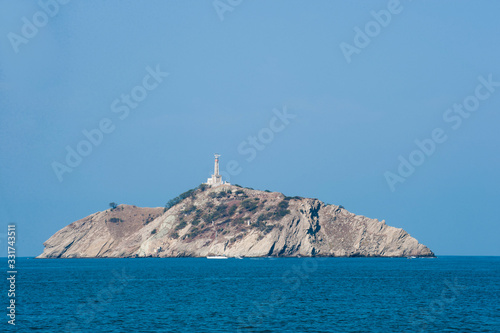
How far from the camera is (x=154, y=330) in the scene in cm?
4678

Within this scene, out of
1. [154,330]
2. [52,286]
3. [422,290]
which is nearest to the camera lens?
[154,330]

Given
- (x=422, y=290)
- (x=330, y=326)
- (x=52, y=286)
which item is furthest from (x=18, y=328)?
(x=422, y=290)

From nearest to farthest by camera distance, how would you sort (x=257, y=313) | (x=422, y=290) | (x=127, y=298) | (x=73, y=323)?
1. (x=73, y=323)
2. (x=257, y=313)
3. (x=127, y=298)
4. (x=422, y=290)

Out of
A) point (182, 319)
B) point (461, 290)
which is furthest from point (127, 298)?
point (461, 290)

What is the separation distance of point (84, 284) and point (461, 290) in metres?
52.7

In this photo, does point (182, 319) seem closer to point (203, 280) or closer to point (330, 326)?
point (330, 326)

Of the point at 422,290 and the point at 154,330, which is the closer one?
the point at 154,330

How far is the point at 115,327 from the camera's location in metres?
48.2

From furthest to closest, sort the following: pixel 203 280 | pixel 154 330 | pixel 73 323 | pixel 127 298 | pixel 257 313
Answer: pixel 203 280 < pixel 127 298 < pixel 257 313 < pixel 73 323 < pixel 154 330

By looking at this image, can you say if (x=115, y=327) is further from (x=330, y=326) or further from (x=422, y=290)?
(x=422, y=290)

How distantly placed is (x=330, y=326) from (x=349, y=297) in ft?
71.6

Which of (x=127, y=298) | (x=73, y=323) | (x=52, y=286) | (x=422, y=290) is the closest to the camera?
(x=73, y=323)

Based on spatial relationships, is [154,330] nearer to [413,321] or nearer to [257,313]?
[257,313]

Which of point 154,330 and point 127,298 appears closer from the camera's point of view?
point 154,330
